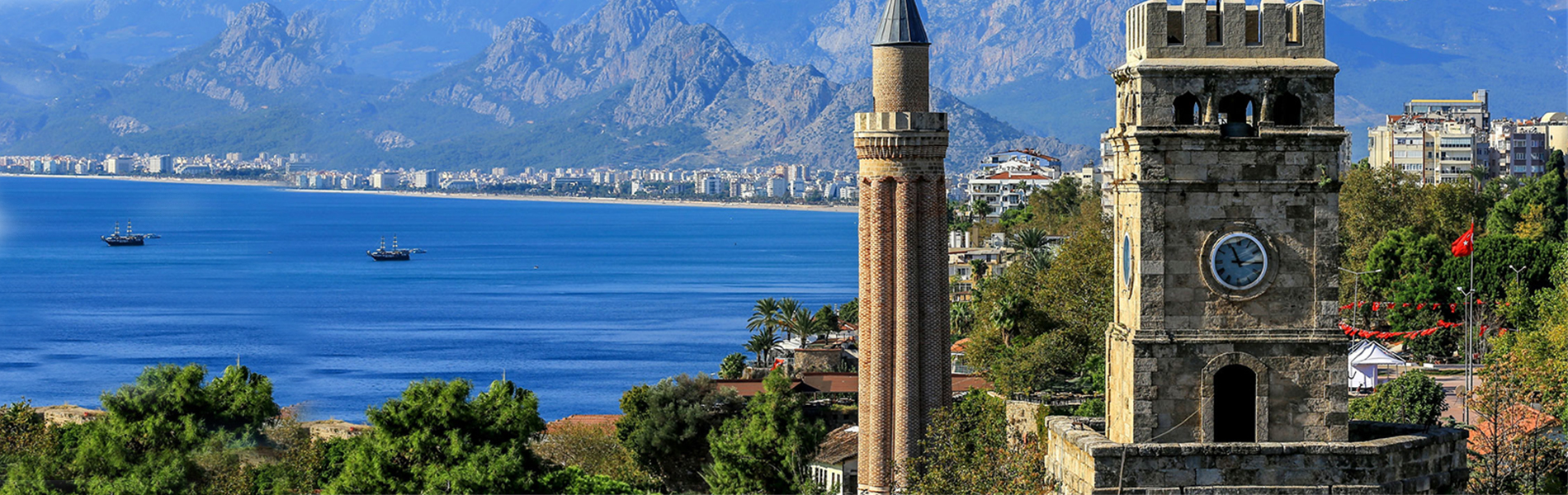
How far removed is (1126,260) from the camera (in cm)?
1848

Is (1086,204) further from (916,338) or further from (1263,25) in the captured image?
(1263,25)

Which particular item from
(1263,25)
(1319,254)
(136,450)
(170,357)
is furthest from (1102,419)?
(170,357)

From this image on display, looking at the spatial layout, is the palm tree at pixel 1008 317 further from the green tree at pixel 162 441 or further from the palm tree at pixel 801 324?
the green tree at pixel 162 441

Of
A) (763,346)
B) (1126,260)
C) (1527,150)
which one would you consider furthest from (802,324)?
(1527,150)

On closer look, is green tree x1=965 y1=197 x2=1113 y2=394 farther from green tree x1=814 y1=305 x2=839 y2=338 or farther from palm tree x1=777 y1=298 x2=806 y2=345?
palm tree x1=777 y1=298 x2=806 y2=345

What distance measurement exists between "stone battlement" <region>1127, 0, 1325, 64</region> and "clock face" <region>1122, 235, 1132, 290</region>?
70.1 inches

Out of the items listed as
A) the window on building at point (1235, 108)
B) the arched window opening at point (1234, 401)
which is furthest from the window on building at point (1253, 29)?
the arched window opening at point (1234, 401)

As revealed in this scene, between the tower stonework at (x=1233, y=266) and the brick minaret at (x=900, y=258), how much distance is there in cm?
2954

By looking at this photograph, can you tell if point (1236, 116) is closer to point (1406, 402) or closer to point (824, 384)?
point (1406, 402)

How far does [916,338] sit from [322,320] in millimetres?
118533

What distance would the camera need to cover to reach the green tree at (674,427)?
5706cm

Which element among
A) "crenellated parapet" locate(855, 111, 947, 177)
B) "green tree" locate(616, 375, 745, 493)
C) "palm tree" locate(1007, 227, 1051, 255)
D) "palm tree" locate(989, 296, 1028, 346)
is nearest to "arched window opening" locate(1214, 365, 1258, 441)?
"crenellated parapet" locate(855, 111, 947, 177)

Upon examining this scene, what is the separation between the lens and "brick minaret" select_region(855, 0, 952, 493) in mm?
47719

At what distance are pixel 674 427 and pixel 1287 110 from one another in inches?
1591
